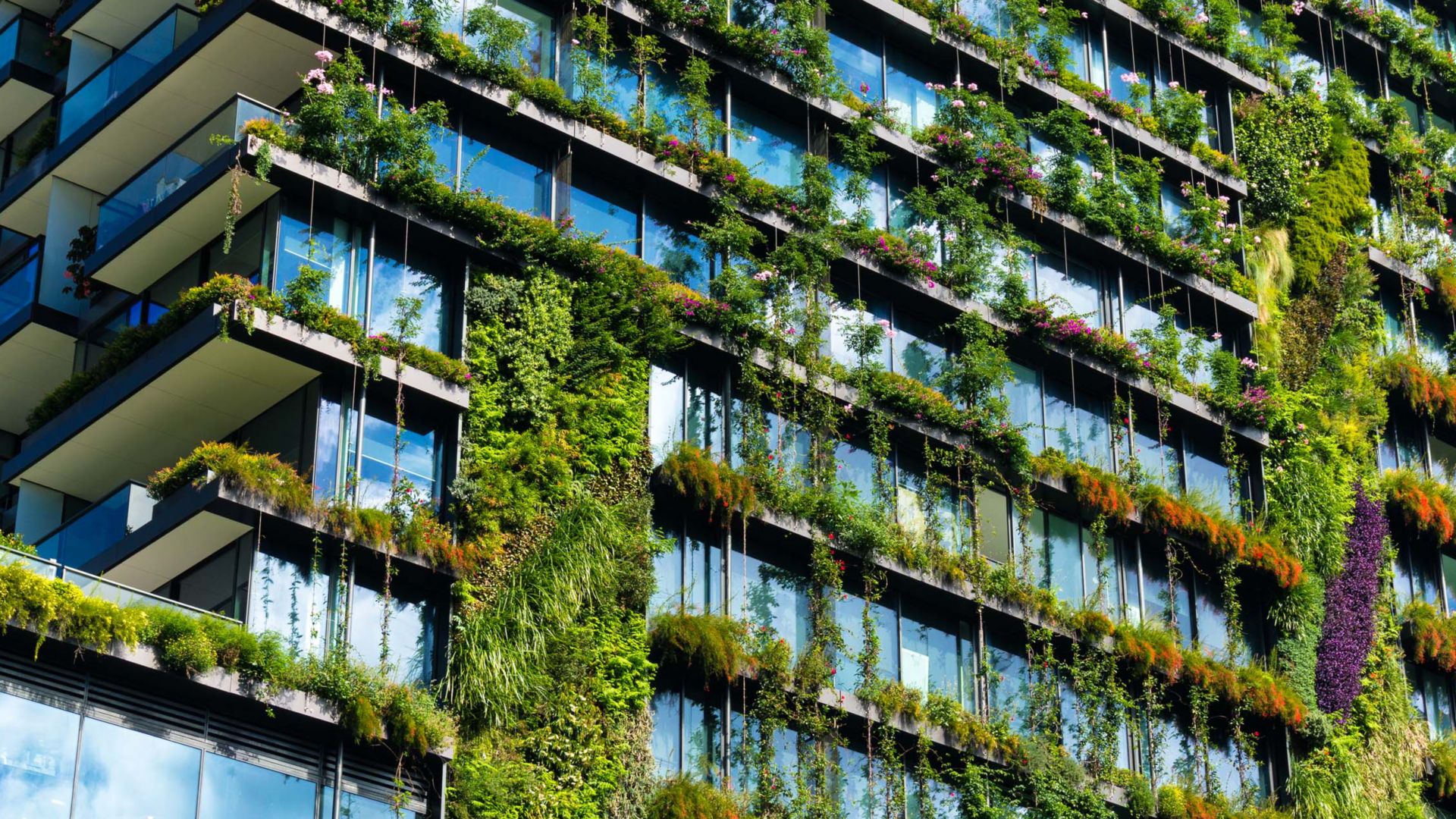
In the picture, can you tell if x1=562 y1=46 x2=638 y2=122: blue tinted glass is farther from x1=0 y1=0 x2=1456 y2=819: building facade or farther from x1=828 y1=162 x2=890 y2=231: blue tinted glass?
x1=828 y1=162 x2=890 y2=231: blue tinted glass

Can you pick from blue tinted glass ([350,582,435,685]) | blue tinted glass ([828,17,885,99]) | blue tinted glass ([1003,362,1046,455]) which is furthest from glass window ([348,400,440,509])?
blue tinted glass ([828,17,885,99])

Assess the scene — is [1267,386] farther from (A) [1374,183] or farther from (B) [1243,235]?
(A) [1374,183]

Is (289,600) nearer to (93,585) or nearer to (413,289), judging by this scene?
(93,585)

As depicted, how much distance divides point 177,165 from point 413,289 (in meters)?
4.24

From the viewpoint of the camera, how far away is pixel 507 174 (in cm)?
4031

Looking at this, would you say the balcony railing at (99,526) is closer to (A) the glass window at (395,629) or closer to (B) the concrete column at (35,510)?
(B) the concrete column at (35,510)

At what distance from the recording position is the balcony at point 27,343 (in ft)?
132

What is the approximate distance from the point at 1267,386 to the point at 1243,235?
148 inches

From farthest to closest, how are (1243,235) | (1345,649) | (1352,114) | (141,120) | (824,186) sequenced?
(1352,114) → (1243,235) → (1345,649) → (824,186) → (141,120)

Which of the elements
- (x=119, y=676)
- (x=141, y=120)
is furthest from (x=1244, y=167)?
(x=119, y=676)

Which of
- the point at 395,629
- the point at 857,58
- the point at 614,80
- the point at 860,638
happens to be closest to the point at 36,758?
the point at 395,629

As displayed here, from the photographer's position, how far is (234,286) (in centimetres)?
3534

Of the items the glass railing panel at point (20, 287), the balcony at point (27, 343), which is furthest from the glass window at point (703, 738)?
the glass railing panel at point (20, 287)

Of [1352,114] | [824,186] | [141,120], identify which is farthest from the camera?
[1352,114]
